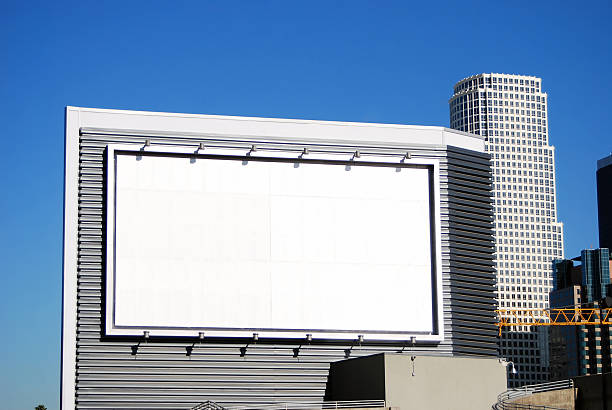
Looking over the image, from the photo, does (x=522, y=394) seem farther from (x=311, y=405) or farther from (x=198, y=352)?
(x=198, y=352)

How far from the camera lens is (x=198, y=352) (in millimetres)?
51812

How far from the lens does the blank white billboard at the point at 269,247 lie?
51.9m

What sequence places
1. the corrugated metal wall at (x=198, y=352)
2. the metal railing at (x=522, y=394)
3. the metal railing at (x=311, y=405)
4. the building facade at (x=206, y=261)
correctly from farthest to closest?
1. the building facade at (x=206, y=261)
2. the corrugated metal wall at (x=198, y=352)
3. the metal railing at (x=311, y=405)
4. the metal railing at (x=522, y=394)

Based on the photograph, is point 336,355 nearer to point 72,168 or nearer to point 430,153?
point 430,153

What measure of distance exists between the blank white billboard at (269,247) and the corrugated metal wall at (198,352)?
806 millimetres

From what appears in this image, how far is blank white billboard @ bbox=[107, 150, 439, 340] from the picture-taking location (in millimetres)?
51875

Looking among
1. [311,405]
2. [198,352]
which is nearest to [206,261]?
[198,352]

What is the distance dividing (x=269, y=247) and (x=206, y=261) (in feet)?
11.0

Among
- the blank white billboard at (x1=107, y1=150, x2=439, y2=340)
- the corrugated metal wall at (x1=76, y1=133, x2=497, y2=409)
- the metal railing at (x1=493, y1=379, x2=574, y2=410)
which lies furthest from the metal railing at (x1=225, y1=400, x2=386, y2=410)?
the metal railing at (x1=493, y1=379, x2=574, y2=410)

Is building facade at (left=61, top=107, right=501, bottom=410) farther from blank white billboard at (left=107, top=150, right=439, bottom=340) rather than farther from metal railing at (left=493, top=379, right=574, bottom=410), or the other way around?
metal railing at (left=493, top=379, right=574, bottom=410)

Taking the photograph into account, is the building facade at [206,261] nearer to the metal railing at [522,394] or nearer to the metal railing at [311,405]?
the metal railing at [311,405]

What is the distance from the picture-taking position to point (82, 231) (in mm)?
51812

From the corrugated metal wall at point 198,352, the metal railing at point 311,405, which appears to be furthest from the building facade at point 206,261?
→ the metal railing at point 311,405

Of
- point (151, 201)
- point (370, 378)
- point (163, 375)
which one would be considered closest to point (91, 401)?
point (163, 375)
